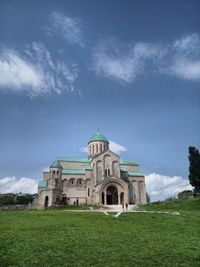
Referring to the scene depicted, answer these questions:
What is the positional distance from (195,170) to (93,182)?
19043mm

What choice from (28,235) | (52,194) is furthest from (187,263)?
(52,194)

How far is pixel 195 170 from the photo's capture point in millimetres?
47969

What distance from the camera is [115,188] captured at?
165 ft

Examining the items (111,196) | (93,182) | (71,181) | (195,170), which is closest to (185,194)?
(195,170)

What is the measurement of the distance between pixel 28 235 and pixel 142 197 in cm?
4298

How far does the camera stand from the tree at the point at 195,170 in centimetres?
4778

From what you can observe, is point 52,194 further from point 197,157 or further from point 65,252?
point 65,252

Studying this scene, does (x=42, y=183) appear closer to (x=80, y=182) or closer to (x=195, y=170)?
(x=80, y=182)

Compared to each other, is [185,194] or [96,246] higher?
Answer: [185,194]

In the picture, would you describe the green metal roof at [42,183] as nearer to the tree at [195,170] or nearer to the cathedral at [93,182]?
the cathedral at [93,182]

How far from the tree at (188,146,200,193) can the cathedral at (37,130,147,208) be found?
10.8 m

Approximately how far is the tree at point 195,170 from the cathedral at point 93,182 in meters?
10.8

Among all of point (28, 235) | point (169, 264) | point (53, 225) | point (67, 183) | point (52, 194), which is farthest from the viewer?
point (67, 183)

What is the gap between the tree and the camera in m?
47.8
